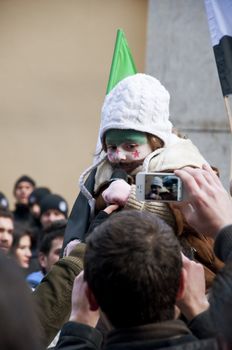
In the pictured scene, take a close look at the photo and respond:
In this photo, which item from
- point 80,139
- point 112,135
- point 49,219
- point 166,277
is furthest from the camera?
point 80,139

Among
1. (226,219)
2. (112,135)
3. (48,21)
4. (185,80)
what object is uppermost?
(48,21)

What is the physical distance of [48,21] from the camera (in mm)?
11844

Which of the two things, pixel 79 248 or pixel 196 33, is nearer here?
pixel 79 248

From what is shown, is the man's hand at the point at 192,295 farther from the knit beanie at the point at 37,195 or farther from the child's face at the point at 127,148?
the knit beanie at the point at 37,195

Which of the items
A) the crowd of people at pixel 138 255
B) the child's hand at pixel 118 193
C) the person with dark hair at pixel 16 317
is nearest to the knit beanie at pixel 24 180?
the crowd of people at pixel 138 255

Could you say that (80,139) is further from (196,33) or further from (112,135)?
(112,135)

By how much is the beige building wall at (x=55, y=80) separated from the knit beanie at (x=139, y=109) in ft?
24.3

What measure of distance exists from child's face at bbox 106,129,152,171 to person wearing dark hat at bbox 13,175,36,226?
5.97 m

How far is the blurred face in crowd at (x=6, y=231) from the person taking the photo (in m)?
7.21

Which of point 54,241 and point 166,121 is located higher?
point 166,121

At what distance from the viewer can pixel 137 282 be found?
2662 millimetres

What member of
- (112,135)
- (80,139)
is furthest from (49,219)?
(112,135)

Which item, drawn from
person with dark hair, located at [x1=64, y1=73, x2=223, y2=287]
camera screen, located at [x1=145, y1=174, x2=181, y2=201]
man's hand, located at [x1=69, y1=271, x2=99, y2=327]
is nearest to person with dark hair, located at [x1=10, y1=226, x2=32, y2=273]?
person with dark hair, located at [x1=64, y1=73, x2=223, y2=287]

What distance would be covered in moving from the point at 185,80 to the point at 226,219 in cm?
740
